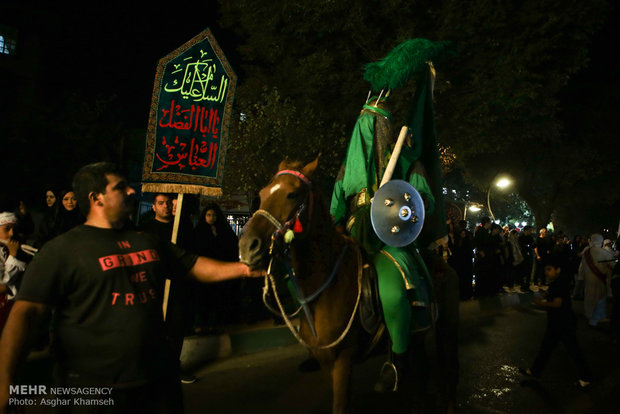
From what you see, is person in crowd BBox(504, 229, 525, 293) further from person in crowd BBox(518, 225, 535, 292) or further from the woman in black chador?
the woman in black chador

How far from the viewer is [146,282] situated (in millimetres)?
Answer: 2512

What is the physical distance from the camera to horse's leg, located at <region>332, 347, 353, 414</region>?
3.30m

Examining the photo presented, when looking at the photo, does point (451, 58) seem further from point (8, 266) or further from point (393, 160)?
point (8, 266)

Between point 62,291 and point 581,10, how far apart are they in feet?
55.3

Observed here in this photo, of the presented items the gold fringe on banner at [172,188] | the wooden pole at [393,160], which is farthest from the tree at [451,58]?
the wooden pole at [393,160]

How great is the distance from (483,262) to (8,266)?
1181cm

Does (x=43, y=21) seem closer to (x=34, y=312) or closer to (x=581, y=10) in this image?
(x=581, y=10)

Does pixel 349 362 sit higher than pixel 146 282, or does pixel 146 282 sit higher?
pixel 146 282

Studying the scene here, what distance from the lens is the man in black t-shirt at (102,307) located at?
222cm

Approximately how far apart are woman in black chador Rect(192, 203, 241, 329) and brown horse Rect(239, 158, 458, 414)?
4337 mm

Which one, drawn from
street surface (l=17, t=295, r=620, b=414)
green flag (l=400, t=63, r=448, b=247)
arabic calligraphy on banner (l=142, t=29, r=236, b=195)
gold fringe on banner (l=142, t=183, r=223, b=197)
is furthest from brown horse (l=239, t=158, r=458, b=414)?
arabic calligraphy on banner (l=142, t=29, r=236, b=195)

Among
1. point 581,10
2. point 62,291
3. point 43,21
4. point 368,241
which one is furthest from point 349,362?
point 43,21

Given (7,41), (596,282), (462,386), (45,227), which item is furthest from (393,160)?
(7,41)

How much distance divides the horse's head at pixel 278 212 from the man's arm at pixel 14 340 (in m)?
1.12
